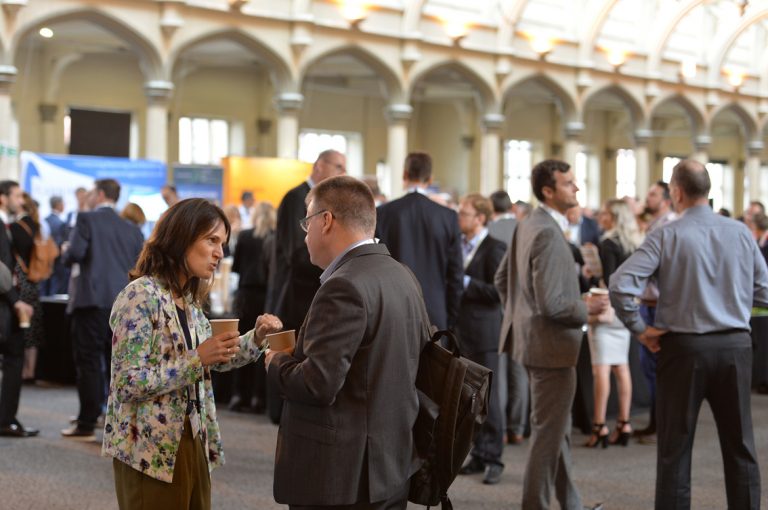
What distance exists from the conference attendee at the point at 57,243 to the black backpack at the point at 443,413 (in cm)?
843

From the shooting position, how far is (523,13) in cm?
2153

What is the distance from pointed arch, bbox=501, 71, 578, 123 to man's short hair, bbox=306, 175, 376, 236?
1873 centimetres

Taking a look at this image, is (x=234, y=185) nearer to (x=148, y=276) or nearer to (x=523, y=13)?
(x=523, y=13)

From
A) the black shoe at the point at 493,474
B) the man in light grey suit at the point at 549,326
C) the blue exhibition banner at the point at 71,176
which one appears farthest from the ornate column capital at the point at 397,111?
the man in light grey suit at the point at 549,326

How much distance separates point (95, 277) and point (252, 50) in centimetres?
1147

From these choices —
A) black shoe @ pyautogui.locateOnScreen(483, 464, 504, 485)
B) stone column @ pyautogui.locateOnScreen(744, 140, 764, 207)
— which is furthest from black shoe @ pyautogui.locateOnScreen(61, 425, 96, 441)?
stone column @ pyautogui.locateOnScreen(744, 140, 764, 207)

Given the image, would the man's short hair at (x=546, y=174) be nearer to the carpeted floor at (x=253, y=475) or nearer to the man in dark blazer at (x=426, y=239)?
the man in dark blazer at (x=426, y=239)

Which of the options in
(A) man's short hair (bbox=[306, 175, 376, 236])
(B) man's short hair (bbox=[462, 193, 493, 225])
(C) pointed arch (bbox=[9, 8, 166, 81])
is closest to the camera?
(A) man's short hair (bbox=[306, 175, 376, 236])

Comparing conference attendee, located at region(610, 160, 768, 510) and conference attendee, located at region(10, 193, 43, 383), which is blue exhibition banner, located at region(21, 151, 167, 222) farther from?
conference attendee, located at region(610, 160, 768, 510)

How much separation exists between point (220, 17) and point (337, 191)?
1499 centimetres

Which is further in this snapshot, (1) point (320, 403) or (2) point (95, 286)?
(2) point (95, 286)

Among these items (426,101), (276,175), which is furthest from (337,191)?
(426,101)

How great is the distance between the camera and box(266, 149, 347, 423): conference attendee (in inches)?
225

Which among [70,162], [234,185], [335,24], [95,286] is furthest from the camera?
[335,24]
